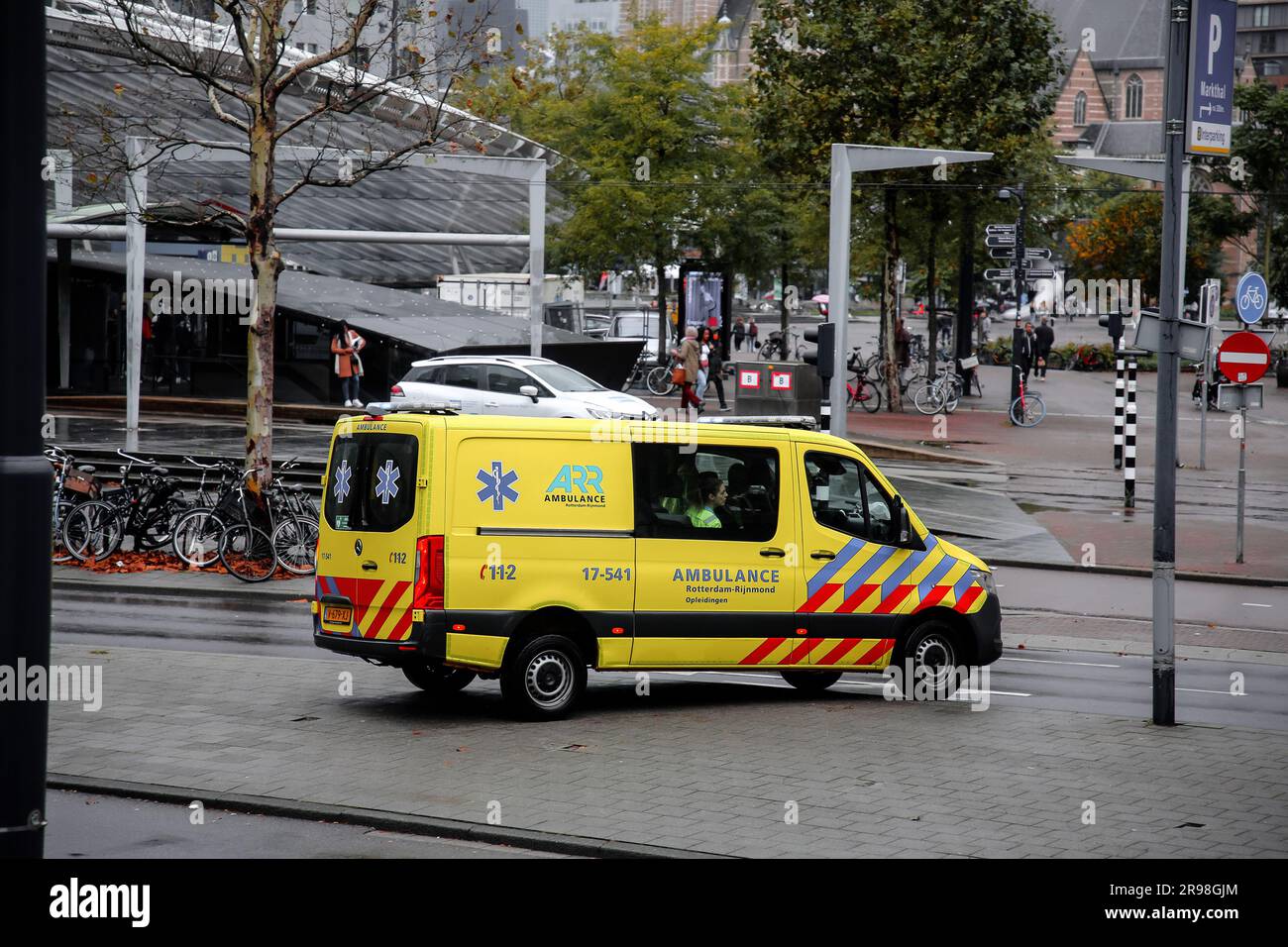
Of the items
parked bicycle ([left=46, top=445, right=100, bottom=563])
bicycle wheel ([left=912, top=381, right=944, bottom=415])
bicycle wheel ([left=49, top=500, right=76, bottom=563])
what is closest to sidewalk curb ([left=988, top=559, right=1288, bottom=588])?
parked bicycle ([left=46, top=445, right=100, bottom=563])

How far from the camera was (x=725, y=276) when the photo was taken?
145ft

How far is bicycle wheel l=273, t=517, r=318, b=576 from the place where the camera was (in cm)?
1709

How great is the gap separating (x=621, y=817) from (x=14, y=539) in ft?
14.2

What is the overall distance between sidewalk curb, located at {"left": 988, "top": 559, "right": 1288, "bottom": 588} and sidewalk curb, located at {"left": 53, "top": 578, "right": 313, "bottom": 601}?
8067 millimetres

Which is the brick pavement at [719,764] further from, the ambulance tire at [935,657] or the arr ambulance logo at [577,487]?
the arr ambulance logo at [577,487]

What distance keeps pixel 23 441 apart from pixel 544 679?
6.65 meters

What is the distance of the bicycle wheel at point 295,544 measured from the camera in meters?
17.1

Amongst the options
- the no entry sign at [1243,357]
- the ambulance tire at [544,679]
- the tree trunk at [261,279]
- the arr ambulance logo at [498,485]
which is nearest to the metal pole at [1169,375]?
the ambulance tire at [544,679]

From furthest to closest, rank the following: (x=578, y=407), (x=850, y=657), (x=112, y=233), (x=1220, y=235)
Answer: (x=1220, y=235)
(x=112, y=233)
(x=578, y=407)
(x=850, y=657)

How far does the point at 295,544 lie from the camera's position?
17203mm

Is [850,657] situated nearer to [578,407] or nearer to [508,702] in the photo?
[508,702]

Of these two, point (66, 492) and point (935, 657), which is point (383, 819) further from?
point (66, 492)

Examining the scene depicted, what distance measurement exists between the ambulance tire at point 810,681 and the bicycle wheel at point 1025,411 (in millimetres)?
25117

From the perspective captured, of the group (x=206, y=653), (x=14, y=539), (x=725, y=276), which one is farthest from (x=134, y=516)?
(x=725, y=276)
